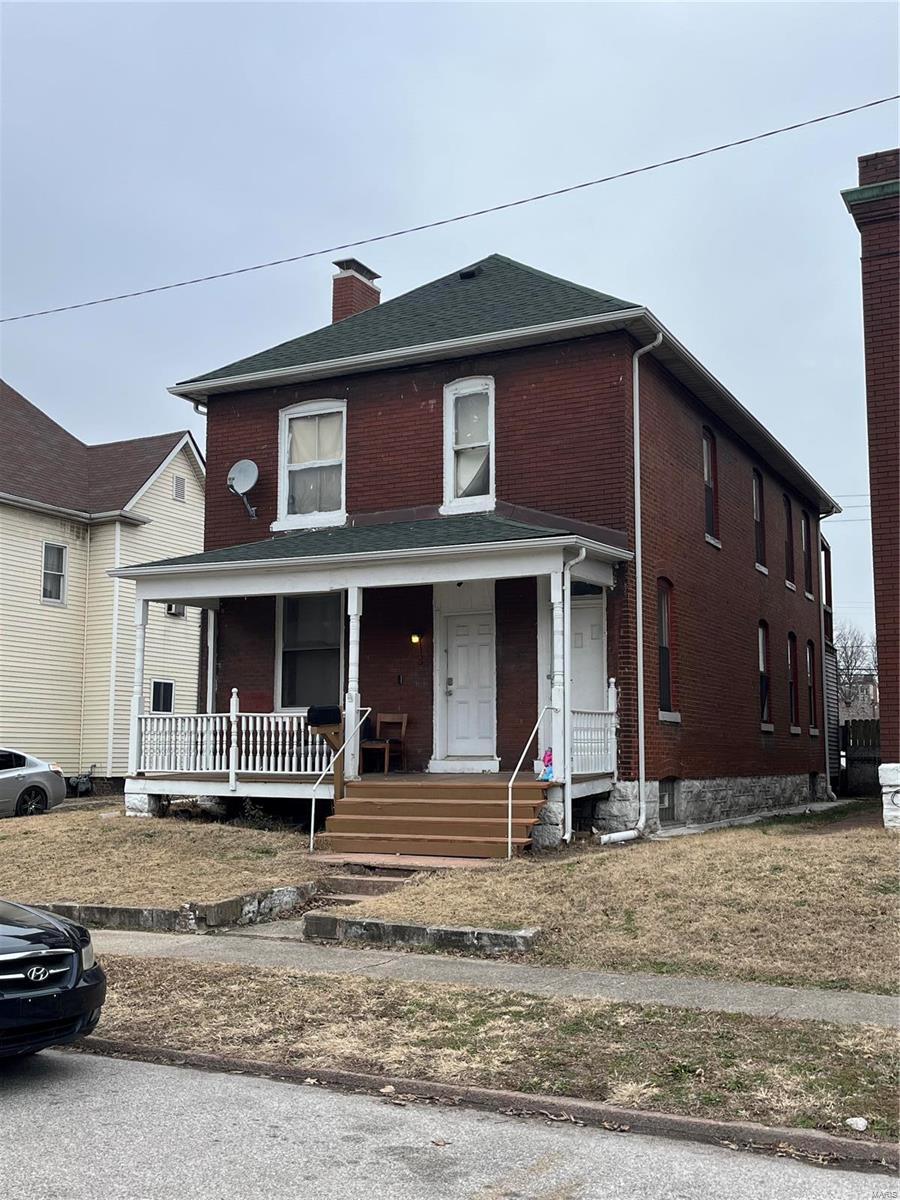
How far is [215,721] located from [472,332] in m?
6.51

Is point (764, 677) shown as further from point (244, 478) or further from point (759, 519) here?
point (244, 478)

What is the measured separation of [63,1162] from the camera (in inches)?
199

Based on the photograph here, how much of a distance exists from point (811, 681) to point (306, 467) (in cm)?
1290

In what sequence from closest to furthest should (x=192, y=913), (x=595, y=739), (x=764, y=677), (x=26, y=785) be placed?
(x=192, y=913)
(x=595, y=739)
(x=26, y=785)
(x=764, y=677)

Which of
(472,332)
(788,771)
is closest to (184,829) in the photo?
(472,332)

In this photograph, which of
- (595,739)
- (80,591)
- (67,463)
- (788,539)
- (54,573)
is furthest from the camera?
(67,463)

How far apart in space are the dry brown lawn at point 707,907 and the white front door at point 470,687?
3985 mm

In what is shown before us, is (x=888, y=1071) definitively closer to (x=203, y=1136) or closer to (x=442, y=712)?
(x=203, y=1136)

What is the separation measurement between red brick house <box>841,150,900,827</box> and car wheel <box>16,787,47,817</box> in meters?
14.5

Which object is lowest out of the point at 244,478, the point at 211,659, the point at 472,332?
the point at 211,659

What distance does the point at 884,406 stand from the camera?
13711mm

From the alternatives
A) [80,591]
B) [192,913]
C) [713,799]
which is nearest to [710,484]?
[713,799]

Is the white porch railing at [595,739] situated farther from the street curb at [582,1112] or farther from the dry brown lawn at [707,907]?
the street curb at [582,1112]

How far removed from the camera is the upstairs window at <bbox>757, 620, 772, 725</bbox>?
2181cm
